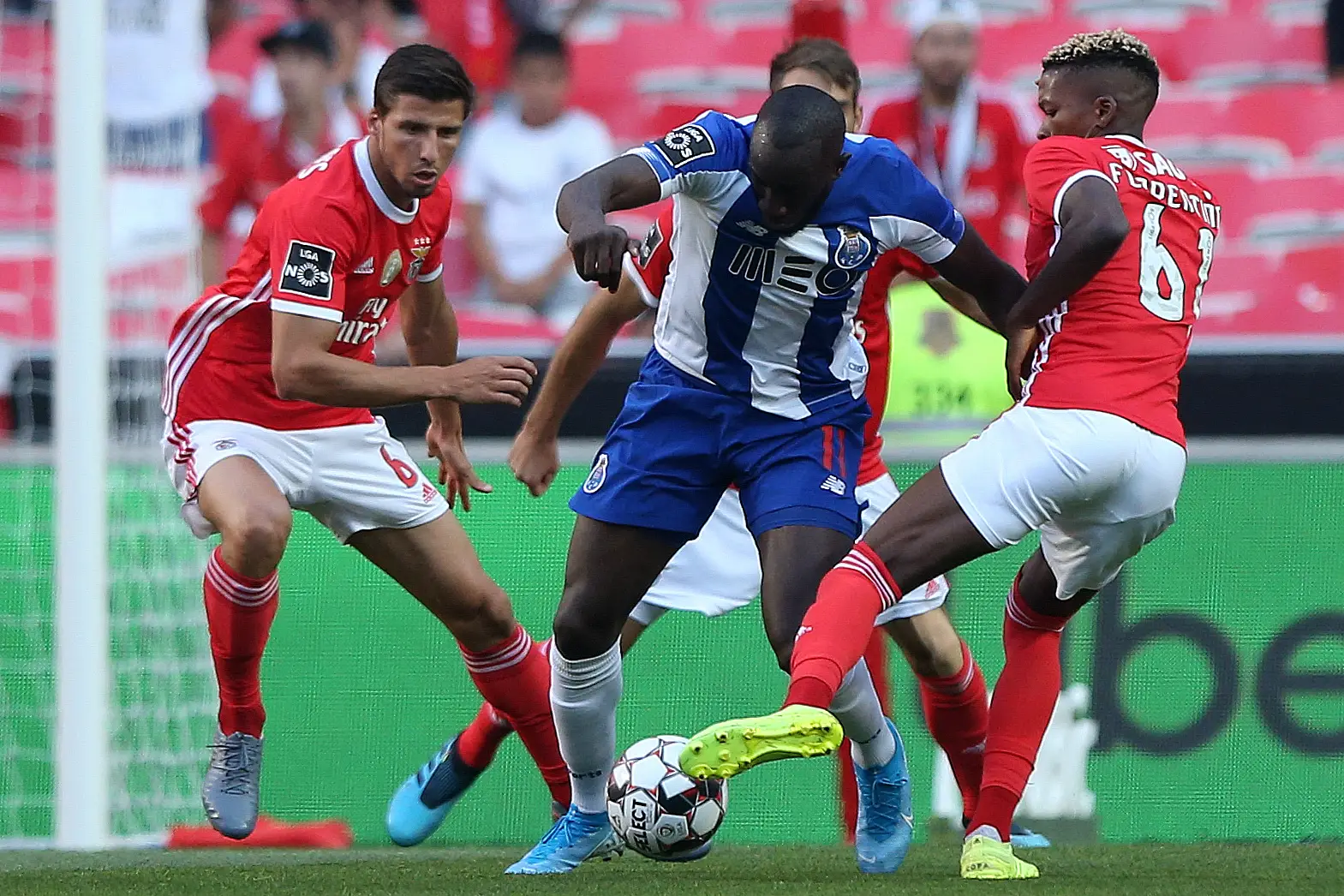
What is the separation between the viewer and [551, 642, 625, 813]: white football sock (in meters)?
4.76

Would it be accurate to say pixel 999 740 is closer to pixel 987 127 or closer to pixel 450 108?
pixel 450 108

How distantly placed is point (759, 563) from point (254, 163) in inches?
194

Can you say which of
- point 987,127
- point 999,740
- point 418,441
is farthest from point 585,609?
point 987,127

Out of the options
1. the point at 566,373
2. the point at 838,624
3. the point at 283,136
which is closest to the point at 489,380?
the point at 566,373

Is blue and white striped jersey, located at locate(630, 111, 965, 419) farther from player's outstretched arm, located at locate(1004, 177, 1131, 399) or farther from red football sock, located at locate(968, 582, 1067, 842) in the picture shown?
red football sock, located at locate(968, 582, 1067, 842)

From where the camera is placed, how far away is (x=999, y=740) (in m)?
4.68

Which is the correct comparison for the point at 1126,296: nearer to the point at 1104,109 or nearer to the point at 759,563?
the point at 1104,109

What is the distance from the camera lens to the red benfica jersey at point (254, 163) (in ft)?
31.1

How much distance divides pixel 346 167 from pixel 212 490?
35.3 inches

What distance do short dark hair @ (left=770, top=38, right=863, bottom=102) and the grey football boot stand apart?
2.32 m

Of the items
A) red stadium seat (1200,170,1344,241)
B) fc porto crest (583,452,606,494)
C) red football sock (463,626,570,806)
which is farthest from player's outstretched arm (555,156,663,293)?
red stadium seat (1200,170,1344,241)

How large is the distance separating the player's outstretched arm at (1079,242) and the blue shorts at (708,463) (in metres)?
0.57

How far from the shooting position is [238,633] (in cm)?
535

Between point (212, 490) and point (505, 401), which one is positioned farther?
point (212, 490)
